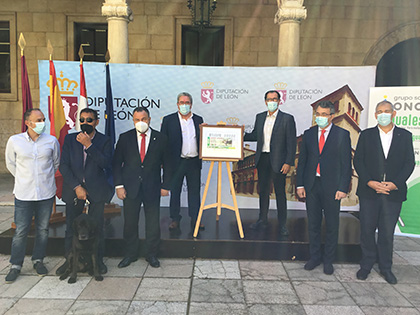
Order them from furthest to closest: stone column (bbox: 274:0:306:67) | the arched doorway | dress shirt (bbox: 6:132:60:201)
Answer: the arched doorway
stone column (bbox: 274:0:306:67)
dress shirt (bbox: 6:132:60:201)

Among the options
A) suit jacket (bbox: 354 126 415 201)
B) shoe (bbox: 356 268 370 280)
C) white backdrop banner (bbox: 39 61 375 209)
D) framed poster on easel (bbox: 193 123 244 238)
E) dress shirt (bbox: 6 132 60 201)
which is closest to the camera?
dress shirt (bbox: 6 132 60 201)

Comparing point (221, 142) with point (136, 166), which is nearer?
point (136, 166)

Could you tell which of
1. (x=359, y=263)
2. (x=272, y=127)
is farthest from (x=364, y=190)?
(x=272, y=127)

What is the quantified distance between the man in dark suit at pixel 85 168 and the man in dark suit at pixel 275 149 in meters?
2.09

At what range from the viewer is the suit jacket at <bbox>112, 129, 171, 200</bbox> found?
3834 mm

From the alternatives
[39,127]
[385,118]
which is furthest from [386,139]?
[39,127]

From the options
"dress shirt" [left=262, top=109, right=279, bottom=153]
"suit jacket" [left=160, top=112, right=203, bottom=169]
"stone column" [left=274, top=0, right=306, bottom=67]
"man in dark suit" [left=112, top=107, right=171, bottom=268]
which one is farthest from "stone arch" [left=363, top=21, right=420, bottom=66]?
"man in dark suit" [left=112, top=107, right=171, bottom=268]

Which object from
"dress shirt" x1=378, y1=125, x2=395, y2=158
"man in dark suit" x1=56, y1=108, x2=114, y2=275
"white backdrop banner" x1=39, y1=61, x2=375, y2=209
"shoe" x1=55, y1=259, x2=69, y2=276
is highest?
"white backdrop banner" x1=39, y1=61, x2=375, y2=209

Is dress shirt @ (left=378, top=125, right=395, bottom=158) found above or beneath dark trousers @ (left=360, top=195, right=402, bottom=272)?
above

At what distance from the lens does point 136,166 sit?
3.84 metres

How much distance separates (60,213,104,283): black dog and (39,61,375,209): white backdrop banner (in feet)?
8.72

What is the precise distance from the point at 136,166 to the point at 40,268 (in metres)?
1.58

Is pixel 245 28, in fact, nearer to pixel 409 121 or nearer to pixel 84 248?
pixel 409 121

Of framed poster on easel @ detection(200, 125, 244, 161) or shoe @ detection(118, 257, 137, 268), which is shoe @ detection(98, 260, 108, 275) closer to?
shoe @ detection(118, 257, 137, 268)
